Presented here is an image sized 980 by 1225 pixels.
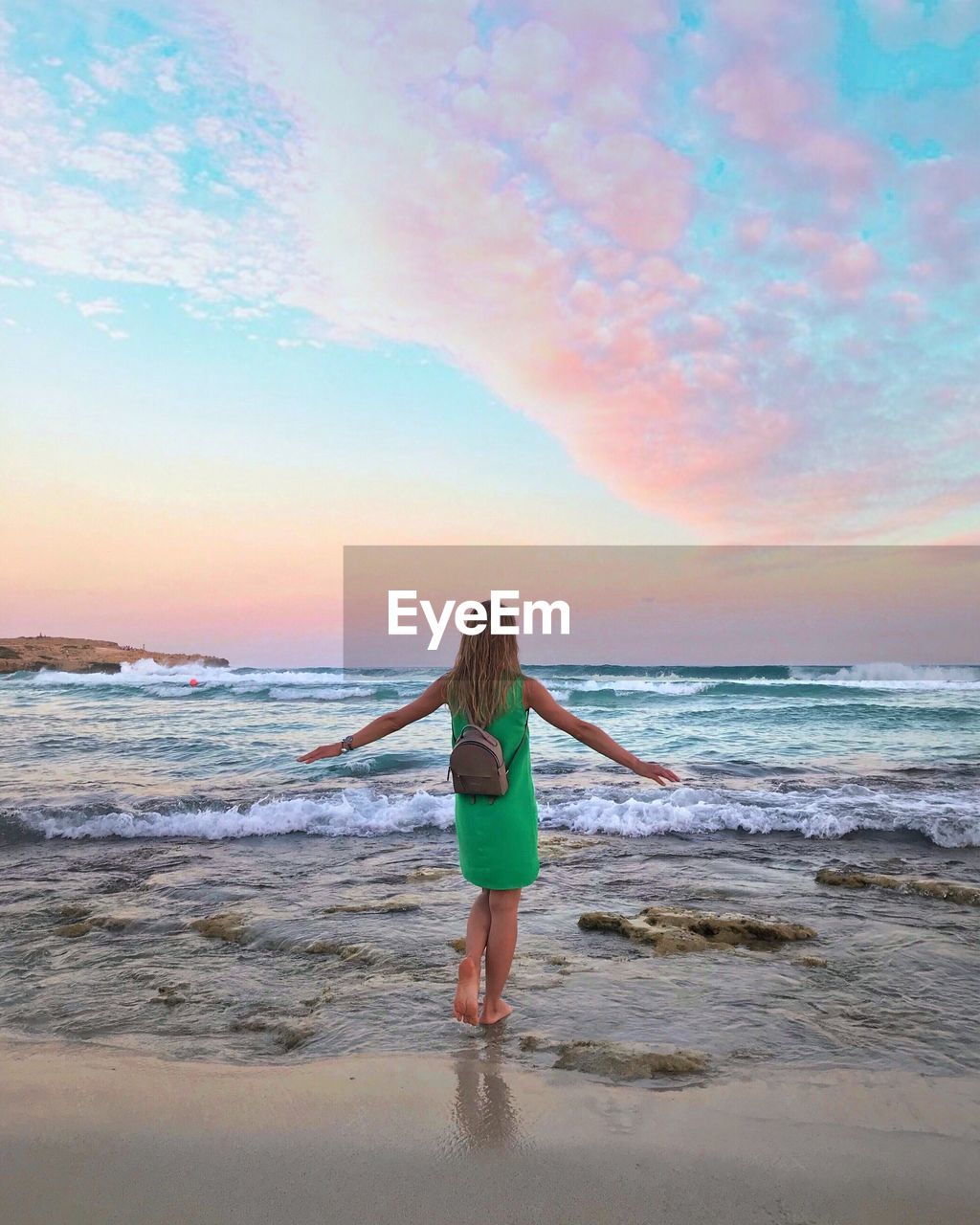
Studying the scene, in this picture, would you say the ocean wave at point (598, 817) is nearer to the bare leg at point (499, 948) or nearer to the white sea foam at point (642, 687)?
the bare leg at point (499, 948)

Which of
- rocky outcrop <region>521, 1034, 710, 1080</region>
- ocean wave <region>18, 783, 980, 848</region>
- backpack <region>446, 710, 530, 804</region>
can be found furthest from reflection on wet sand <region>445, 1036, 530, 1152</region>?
ocean wave <region>18, 783, 980, 848</region>

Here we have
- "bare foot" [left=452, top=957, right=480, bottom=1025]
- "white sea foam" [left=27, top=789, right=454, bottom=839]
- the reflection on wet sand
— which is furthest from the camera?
"white sea foam" [left=27, top=789, right=454, bottom=839]

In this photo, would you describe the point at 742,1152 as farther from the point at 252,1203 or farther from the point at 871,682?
the point at 871,682

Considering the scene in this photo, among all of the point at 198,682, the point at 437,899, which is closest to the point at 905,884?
the point at 437,899

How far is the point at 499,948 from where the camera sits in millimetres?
4234

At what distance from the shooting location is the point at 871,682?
41438 mm

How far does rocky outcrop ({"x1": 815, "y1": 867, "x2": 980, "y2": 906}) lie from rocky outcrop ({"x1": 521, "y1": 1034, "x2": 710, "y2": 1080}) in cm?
402

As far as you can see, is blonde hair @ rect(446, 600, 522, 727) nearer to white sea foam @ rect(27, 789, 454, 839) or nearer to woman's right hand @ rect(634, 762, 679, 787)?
woman's right hand @ rect(634, 762, 679, 787)

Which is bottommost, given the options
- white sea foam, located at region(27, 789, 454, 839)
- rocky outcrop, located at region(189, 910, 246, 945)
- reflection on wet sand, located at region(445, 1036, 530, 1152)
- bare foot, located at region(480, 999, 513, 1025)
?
white sea foam, located at region(27, 789, 454, 839)

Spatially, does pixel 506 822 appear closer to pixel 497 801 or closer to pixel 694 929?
pixel 497 801

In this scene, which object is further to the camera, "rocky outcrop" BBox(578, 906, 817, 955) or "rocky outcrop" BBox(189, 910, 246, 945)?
"rocky outcrop" BBox(189, 910, 246, 945)

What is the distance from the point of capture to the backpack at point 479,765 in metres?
3.99

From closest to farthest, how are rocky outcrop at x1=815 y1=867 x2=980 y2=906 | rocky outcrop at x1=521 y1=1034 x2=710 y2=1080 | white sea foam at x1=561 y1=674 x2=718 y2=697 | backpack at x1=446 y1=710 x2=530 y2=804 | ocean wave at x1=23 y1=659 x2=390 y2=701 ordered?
rocky outcrop at x1=521 y1=1034 x2=710 y2=1080
backpack at x1=446 y1=710 x2=530 y2=804
rocky outcrop at x1=815 y1=867 x2=980 y2=906
white sea foam at x1=561 y1=674 x2=718 y2=697
ocean wave at x1=23 y1=659 x2=390 y2=701

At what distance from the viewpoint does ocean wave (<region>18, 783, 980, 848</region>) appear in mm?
9703
